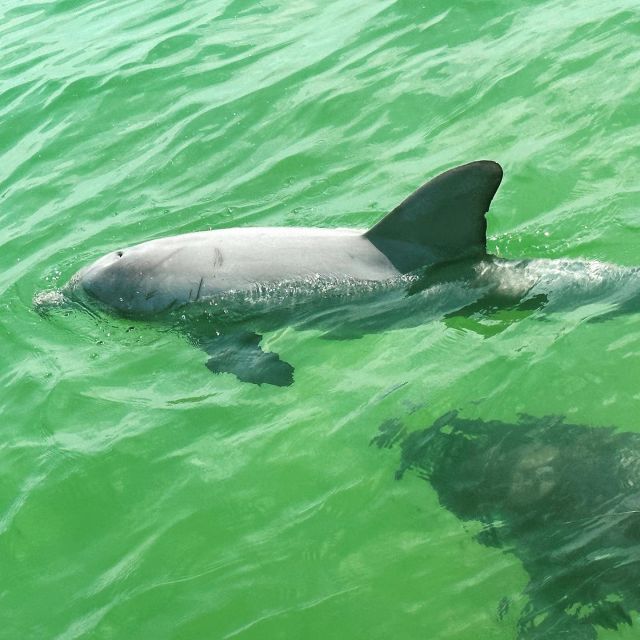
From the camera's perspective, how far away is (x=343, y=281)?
7.21m

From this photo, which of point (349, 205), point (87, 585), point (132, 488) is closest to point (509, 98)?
point (349, 205)

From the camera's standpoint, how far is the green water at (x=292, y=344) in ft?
16.3

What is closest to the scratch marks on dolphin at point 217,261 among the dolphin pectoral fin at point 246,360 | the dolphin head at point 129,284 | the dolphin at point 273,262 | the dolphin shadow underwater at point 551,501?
the dolphin at point 273,262

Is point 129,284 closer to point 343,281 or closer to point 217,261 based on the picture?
point 217,261

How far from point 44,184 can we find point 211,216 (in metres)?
2.64

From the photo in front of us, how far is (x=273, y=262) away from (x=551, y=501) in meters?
3.29

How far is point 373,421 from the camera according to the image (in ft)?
19.2

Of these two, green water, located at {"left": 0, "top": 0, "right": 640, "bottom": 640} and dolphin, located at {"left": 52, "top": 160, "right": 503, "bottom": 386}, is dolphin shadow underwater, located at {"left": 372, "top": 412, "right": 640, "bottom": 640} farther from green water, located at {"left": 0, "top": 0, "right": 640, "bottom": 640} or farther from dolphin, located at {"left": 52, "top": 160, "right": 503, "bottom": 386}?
dolphin, located at {"left": 52, "top": 160, "right": 503, "bottom": 386}

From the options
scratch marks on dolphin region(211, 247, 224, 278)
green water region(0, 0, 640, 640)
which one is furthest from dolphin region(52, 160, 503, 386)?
green water region(0, 0, 640, 640)

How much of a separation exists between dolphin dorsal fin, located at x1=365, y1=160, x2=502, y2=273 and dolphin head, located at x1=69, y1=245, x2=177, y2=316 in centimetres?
177

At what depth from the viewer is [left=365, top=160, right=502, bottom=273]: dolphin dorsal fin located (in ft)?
21.7

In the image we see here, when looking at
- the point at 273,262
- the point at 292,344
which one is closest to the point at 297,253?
the point at 273,262

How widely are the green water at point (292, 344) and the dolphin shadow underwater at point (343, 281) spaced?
18cm

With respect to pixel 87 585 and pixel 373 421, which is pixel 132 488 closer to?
pixel 87 585
